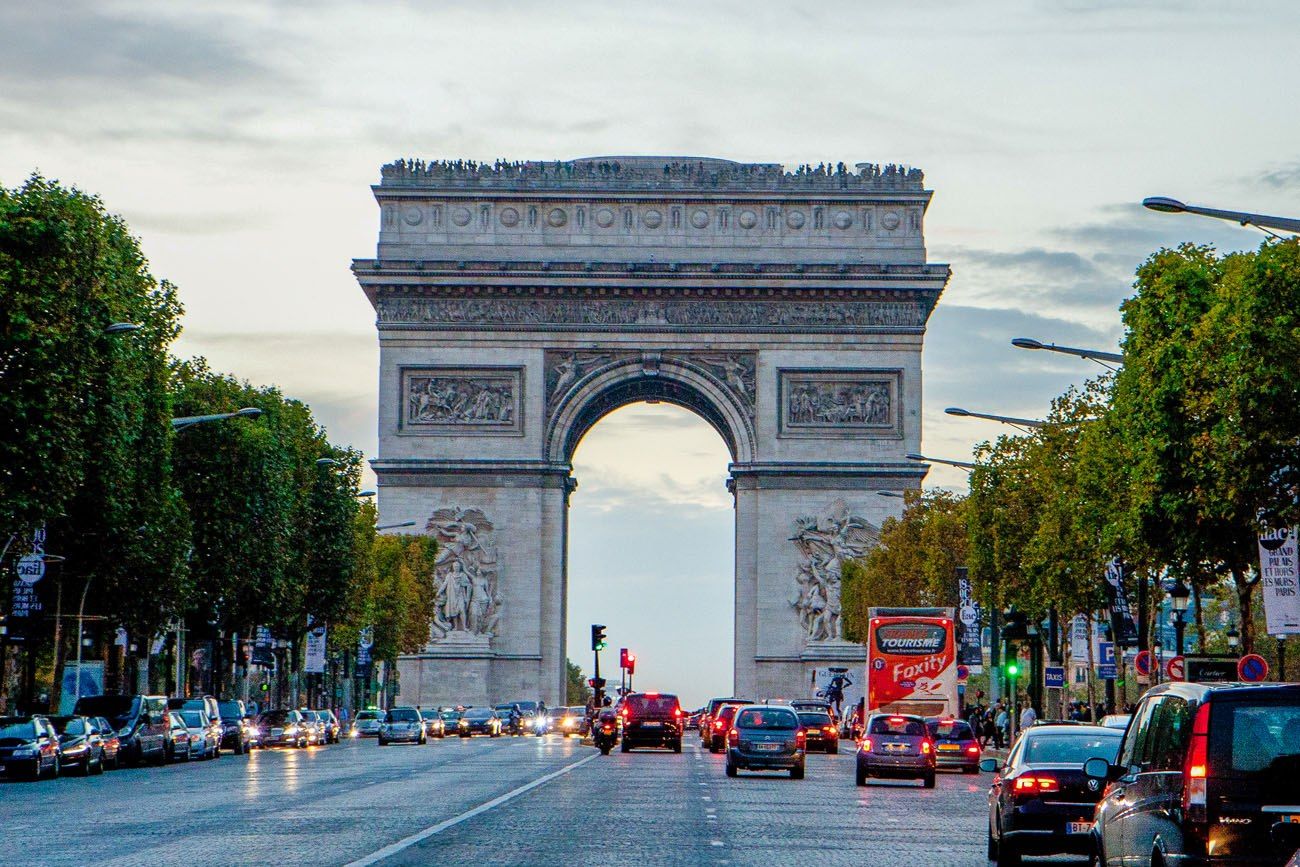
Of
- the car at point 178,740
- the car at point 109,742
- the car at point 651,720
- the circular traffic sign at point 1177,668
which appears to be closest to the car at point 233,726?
the car at point 178,740

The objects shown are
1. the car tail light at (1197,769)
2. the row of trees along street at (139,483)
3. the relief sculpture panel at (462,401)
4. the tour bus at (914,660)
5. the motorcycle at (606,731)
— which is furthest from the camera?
the relief sculpture panel at (462,401)

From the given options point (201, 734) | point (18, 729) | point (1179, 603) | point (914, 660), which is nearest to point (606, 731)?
point (914, 660)

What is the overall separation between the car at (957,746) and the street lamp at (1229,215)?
31181mm

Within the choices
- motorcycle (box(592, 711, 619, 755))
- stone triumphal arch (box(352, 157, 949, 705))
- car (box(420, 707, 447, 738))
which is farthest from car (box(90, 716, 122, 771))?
stone triumphal arch (box(352, 157, 949, 705))

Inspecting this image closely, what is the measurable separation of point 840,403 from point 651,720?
32188 mm

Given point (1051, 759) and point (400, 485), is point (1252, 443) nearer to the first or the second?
point (1051, 759)

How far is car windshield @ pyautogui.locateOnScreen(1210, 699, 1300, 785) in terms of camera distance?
49.2 ft

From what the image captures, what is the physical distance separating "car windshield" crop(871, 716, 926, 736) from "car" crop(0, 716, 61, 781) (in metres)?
17.6

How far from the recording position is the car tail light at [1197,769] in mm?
14992

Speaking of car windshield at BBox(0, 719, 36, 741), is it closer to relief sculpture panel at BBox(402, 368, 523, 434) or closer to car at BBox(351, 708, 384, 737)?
car at BBox(351, 708, 384, 737)

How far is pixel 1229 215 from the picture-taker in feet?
99.0

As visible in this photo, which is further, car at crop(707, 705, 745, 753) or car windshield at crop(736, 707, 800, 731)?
car at crop(707, 705, 745, 753)

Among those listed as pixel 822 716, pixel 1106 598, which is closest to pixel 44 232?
pixel 1106 598

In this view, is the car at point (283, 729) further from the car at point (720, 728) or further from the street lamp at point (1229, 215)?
the street lamp at point (1229, 215)
